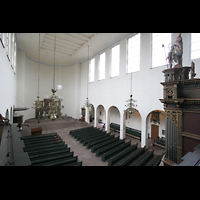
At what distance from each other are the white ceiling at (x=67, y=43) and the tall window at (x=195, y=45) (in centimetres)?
563

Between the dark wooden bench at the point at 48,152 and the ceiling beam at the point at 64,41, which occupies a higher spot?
the ceiling beam at the point at 64,41

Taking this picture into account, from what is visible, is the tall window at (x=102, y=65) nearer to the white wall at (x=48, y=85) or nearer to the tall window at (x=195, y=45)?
the white wall at (x=48, y=85)

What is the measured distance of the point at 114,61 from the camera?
1248 centimetres

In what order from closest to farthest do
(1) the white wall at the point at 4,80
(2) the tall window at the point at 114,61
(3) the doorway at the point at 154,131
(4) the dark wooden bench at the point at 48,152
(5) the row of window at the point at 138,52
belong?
1. (1) the white wall at the point at 4,80
2. (4) the dark wooden bench at the point at 48,152
3. (5) the row of window at the point at 138,52
4. (3) the doorway at the point at 154,131
5. (2) the tall window at the point at 114,61

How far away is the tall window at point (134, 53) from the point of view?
10.0 m

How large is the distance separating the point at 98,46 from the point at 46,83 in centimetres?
1089

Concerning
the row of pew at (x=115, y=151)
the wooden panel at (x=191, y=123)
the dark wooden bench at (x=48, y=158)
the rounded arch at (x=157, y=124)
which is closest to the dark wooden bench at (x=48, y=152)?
the dark wooden bench at (x=48, y=158)

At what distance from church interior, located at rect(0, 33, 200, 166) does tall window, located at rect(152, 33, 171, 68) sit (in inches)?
2.7

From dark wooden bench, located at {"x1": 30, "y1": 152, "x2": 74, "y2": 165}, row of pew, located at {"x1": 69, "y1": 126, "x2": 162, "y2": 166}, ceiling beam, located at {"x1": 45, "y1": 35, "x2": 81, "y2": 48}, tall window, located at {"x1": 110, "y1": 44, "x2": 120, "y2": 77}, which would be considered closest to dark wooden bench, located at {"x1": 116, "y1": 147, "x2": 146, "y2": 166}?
row of pew, located at {"x1": 69, "y1": 126, "x2": 162, "y2": 166}

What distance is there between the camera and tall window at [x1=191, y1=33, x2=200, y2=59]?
22.0 feet

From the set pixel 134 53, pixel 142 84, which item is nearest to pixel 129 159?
pixel 142 84
